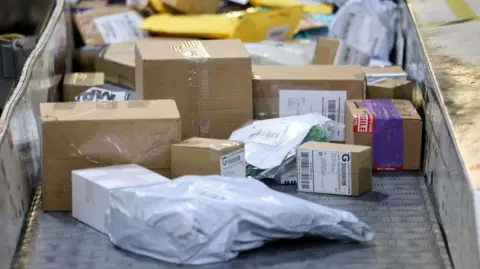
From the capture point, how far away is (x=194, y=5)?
12.8 feet

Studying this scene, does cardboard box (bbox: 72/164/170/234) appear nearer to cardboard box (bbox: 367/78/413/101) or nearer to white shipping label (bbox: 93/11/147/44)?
cardboard box (bbox: 367/78/413/101)

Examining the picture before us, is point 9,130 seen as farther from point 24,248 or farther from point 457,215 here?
point 457,215

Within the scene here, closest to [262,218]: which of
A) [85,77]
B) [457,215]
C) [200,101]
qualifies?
[457,215]

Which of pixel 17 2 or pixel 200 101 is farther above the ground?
pixel 17 2

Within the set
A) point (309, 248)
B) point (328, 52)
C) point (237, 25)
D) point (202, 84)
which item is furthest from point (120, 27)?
point (309, 248)

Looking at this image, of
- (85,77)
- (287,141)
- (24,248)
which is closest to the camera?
(24,248)

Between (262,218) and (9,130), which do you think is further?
(9,130)

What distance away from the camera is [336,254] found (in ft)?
6.73

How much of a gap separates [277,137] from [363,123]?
0.27 metres

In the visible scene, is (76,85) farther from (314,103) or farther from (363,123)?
(363,123)

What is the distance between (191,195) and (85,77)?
1.43 m

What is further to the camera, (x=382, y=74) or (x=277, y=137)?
(x=382, y=74)

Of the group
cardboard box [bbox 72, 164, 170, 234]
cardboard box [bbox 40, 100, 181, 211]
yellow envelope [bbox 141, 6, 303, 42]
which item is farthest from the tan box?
cardboard box [bbox 72, 164, 170, 234]

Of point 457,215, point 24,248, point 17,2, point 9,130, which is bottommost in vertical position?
point 24,248
